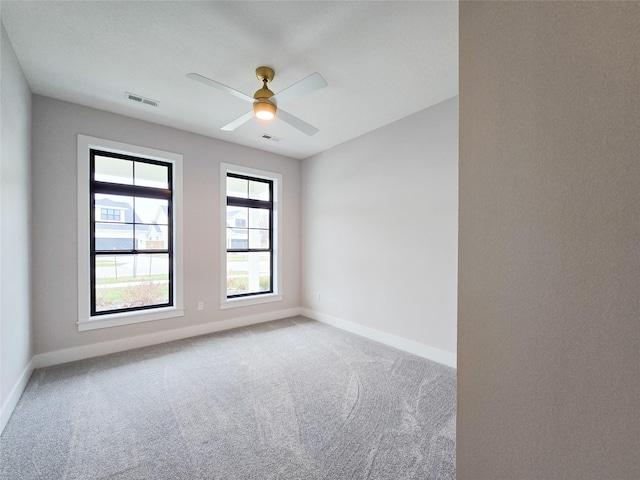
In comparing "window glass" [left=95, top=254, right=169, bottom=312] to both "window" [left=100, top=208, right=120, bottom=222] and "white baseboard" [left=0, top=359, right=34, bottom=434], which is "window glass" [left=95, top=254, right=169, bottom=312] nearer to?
"window" [left=100, top=208, right=120, bottom=222]

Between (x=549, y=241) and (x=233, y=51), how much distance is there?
98.8 inches

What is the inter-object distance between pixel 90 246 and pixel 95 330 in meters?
0.97

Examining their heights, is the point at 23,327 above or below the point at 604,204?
below

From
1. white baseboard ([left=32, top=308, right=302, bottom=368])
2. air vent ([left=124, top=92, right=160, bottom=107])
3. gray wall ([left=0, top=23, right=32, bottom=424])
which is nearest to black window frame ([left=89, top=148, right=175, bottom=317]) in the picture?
white baseboard ([left=32, top=308, right=302, bottom=368])

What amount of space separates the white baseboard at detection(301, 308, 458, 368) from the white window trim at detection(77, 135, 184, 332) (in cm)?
216

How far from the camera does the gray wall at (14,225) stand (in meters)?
2.01

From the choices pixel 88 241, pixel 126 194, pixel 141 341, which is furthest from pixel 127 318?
pixel 126 194

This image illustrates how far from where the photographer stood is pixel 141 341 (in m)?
3.46

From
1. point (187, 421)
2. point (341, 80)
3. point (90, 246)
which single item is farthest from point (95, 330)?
point (341, 80)

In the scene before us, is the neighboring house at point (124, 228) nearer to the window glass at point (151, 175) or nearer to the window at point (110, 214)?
the window at point (110, 214)

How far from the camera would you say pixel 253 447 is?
70.3 inches

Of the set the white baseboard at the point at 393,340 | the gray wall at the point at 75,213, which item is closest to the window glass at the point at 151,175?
the gray wall at the point at 75,213

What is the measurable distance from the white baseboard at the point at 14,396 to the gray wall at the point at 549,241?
2913 millimetres

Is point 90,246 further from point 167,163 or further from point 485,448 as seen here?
point 485,448
